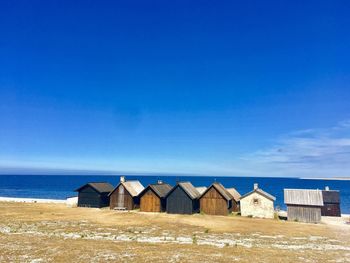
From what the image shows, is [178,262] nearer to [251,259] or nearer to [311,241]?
[251,259]

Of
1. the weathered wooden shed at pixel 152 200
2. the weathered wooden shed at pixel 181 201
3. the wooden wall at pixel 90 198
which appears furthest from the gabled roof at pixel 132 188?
the weathered wooden shed at pixel 181 201

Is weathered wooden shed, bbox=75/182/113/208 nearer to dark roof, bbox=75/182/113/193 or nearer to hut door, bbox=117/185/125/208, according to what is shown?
dark roof, bbox=75/182/113/193

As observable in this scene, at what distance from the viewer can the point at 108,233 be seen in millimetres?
30469

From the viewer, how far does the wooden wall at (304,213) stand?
42625mm

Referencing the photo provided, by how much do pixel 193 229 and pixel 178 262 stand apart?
1441 cm

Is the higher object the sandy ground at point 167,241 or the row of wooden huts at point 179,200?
the row of wooden huts at point 179,200

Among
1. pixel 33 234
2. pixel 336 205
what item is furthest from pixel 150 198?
pixel 336 205

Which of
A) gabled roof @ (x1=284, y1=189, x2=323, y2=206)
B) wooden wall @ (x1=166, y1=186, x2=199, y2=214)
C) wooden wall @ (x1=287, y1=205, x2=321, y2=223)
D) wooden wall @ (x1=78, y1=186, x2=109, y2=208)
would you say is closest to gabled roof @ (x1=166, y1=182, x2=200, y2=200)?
wooden wall @ (x1=166, y1=186, x2=199, y2=214)

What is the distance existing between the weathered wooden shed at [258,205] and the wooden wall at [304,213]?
302 cm

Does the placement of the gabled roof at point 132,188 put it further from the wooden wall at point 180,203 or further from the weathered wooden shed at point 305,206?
the weathered wooden shed at point 305,206

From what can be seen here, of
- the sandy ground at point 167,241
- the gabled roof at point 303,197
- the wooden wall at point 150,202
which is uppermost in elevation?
the gabled roof at point 303,197

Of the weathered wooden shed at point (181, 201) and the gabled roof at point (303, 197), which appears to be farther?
the weathered wooden shed at point (181, 201)

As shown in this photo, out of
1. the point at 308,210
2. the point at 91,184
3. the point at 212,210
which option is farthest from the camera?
the point at 91,184

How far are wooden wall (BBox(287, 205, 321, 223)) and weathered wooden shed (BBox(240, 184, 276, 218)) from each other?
9.91 feet
